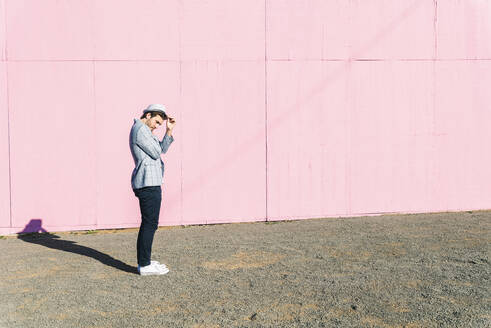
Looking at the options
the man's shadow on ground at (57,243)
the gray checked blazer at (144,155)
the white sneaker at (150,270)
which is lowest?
the man's shadow on ground at (57,243)

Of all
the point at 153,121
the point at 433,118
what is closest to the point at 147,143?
the point at 153,121

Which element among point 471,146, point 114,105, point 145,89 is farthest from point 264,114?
point 471,146

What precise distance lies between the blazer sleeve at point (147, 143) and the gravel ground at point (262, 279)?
133 cm

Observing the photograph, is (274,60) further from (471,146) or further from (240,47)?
(471,146)

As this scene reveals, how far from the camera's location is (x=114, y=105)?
745 cm

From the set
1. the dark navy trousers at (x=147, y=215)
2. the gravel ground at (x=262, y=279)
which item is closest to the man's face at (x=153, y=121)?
the dark navy trousers at (x=147, y=215)

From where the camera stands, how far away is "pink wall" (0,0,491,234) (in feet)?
24.1

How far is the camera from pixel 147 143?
4500 millimetres

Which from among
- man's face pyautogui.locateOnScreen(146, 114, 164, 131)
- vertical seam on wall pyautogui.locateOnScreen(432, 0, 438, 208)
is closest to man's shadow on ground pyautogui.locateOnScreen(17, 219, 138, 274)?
man's face pyautogui.locateOnScreen(146, 114, 164, 131)

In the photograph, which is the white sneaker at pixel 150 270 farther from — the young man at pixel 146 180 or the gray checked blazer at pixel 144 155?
the gray checked blazer at pixel 144 155

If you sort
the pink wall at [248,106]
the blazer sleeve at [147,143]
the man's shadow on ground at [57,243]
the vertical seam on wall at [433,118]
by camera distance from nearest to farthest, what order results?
the blazer sleeve at [147,143] < the man's shadow on ground at [57,243] < the pink wall at [248,106] < the vertical seam on wall at [433,118]

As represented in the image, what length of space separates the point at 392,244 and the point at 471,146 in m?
3.55

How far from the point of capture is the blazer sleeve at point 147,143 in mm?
4500

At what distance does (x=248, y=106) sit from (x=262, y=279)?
3910mm
